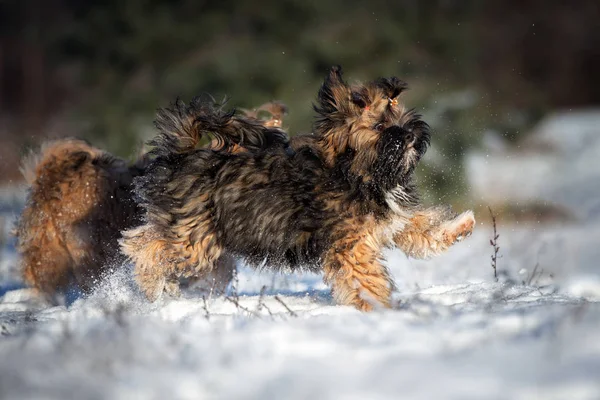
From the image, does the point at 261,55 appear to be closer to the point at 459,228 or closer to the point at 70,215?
the point at 70,215

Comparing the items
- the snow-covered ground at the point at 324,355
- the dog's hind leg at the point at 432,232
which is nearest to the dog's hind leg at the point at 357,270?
the snow-covered ground at the point at 324,355

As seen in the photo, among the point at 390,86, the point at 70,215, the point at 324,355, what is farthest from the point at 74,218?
the point at 324,355

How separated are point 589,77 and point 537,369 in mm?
29454

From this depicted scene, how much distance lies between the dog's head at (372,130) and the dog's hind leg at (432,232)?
0.60 meters

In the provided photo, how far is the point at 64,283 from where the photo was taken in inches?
266

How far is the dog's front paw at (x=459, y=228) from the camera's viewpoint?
566 centimetres

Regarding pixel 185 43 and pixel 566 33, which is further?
pixel 566 33

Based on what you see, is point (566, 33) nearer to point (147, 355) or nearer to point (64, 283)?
point (64, 283)

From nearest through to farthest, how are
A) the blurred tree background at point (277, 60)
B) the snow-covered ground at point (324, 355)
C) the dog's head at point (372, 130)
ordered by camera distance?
the snow-covered ground at point (324, 355)
the dog's head at point (372, 130)
the blurred tree background at point (277, 60)

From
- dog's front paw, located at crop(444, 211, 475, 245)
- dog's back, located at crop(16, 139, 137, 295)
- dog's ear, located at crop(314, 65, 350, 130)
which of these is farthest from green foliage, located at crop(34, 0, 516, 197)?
dog's ear, located at crop(314, 65, 350, 130)

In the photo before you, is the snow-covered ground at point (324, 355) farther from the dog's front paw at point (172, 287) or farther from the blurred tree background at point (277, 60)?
the blurred tree background at point (277, 60)

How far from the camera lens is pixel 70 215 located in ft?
21.5

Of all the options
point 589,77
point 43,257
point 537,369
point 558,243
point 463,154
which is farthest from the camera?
point 589,77

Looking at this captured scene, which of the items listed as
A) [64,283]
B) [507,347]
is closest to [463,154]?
[64,283]
